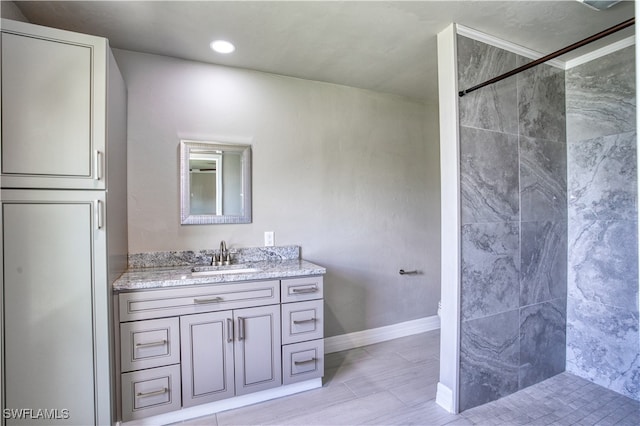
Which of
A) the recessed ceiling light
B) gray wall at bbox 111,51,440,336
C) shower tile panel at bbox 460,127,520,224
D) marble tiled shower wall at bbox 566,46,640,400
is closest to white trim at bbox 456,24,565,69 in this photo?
marble tiled shower wall at bbox 566,46,640,400

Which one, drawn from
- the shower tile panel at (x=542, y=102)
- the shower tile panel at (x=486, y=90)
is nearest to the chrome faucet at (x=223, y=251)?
the shower tile panel at (x=486, y=90)

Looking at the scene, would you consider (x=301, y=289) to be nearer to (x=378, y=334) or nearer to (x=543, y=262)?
(x=378, y=334)

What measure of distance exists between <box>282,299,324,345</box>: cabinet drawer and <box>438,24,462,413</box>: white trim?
86 cm

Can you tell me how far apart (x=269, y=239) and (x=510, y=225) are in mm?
1845

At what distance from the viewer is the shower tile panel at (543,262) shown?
231 cm

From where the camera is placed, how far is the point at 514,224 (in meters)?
2.25

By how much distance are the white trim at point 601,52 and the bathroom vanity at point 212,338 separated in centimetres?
Answer: 258

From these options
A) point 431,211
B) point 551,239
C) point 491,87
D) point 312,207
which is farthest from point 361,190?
point 551,239

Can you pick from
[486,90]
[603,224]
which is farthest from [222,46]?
[603,224]

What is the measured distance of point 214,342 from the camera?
6.53 ft

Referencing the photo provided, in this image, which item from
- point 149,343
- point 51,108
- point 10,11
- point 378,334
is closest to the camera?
point 51,108

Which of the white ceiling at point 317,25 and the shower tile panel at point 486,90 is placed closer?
the white ceiling at point 317,25

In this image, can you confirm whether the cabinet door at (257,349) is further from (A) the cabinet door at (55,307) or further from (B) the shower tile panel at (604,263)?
(B) the shower tile panel at (604,263)

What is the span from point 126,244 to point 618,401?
3.58 meters
